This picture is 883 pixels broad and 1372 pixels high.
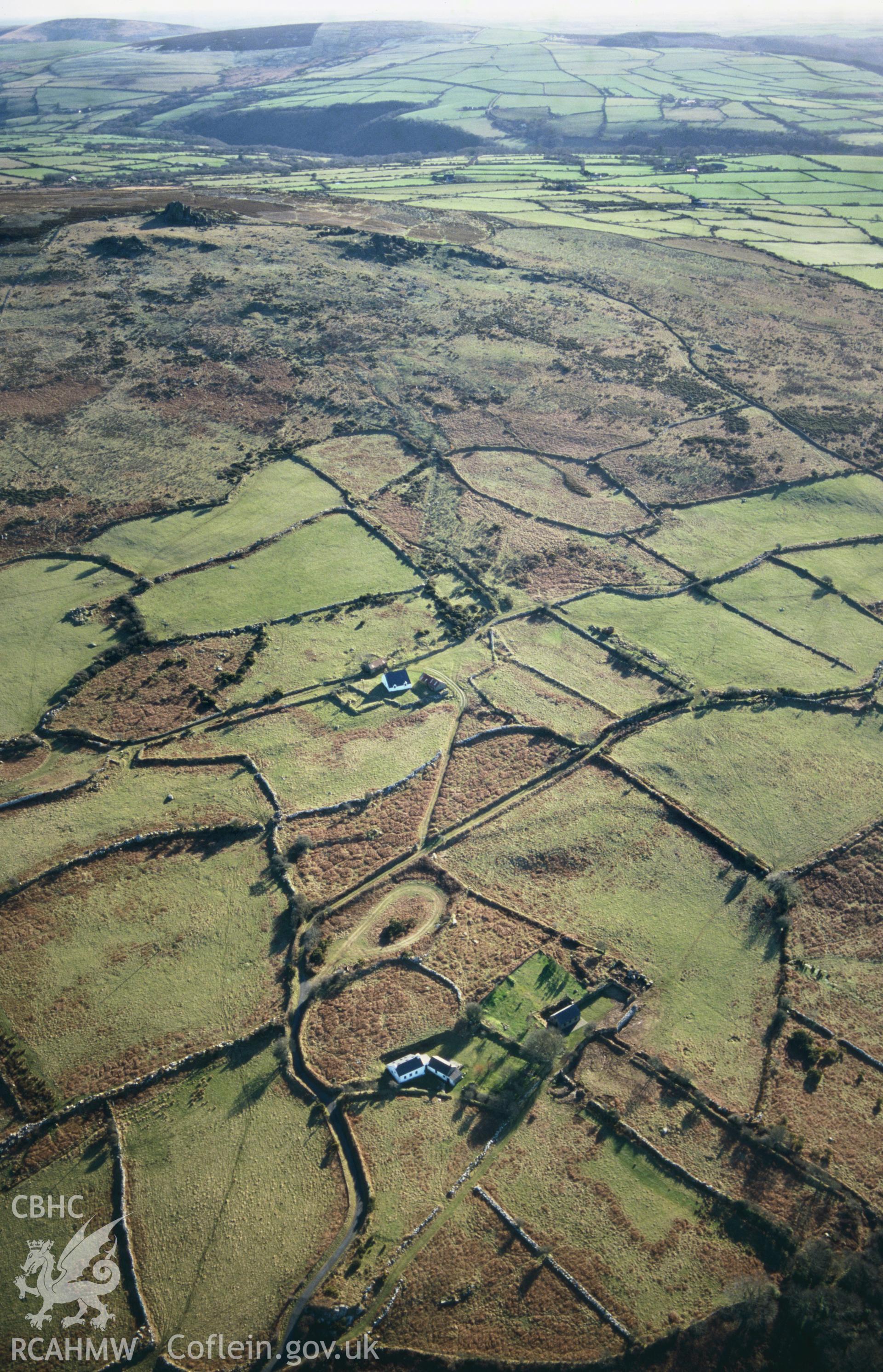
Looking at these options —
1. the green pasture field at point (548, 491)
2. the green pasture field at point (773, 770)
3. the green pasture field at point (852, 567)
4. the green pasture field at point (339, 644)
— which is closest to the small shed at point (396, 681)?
the green pasture field at point (339, 644)

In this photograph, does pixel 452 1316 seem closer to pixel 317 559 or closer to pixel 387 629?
pixel 387 629

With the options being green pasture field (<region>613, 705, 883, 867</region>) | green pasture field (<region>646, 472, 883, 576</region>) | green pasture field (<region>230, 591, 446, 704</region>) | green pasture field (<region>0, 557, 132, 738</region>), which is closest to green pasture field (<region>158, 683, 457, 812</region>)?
green pasture field (<region>230, 591, 446, 704</region>)

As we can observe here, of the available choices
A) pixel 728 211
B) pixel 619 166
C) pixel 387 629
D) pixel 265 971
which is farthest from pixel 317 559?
pixel 619 166

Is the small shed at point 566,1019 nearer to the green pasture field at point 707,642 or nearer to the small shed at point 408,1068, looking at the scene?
the small shed at point 408,1068

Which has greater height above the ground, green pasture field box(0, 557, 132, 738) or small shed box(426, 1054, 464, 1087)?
green pasture field box(0, 557, 132, 738)

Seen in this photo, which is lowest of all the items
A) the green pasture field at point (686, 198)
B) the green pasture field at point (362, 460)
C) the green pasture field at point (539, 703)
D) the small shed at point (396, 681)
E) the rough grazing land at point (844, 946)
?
the rough grazing land at point (844, 946)

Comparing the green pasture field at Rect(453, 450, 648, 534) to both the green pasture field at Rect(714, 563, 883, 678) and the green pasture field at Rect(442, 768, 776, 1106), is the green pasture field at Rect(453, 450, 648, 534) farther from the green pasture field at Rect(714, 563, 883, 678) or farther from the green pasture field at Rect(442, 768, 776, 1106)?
the green pasture field at Rect(442, 768, 776, 1106)
